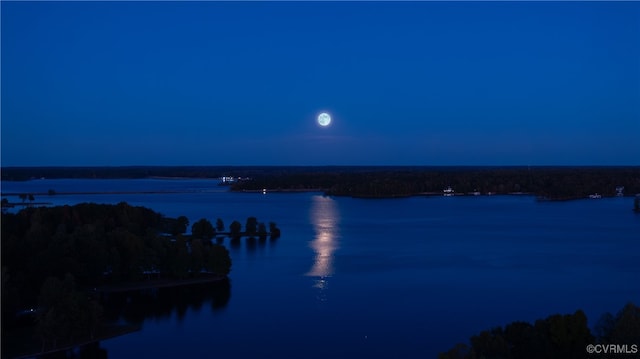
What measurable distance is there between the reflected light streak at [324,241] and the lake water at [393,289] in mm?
39

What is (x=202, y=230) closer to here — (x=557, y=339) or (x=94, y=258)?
(x=94, y=258)

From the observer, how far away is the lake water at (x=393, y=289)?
23.3 ft

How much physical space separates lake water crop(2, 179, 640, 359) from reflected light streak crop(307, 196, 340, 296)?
0.13 ft

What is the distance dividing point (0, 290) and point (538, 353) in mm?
5003

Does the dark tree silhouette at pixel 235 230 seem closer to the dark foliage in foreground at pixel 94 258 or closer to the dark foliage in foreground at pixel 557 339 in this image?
the dark foliage in foreground at pixel 94 258

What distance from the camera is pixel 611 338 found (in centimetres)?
536

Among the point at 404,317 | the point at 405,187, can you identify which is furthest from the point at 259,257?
the point at 405,187

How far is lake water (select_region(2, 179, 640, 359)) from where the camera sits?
7102mm

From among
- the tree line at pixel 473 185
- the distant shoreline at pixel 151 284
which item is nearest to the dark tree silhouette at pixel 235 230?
the distant shoreline at pixel 151 284

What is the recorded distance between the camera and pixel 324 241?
1464cm

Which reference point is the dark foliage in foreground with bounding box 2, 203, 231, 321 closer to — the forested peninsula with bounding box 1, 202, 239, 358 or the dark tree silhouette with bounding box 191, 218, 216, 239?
the forested peninsula with bounding box 1, 202, 239, 358

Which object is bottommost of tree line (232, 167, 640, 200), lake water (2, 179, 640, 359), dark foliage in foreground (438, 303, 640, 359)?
lake water (2, 179, 640, 359)

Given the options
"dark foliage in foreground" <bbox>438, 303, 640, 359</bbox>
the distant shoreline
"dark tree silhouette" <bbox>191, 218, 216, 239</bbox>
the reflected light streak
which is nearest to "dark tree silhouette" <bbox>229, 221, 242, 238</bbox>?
"dark tree silhouette" <bbox>191, 218, 216, 239</bbox>

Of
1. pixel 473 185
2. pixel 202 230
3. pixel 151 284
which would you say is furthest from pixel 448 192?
pixel 151 284
